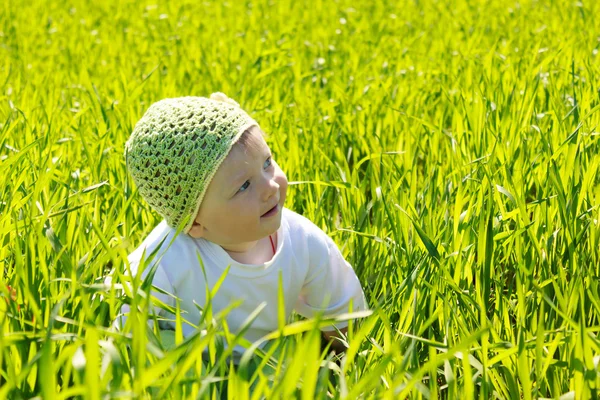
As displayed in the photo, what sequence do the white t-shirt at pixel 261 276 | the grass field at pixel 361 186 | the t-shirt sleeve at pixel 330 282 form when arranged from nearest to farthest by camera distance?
the grass field at pixel 361 186
the white t-shirt at pixel 261 276
the t-shirt sleeve at pixel 330 282

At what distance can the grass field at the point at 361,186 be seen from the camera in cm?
124

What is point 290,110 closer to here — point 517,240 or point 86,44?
point 517,240

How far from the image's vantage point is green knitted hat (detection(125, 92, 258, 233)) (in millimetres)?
1575

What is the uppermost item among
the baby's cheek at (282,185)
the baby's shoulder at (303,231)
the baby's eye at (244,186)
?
the baby's eye at (244,186)

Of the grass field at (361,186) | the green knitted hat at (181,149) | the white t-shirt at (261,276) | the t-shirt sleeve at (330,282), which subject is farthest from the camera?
the t-shirt sleeve at (330,282)

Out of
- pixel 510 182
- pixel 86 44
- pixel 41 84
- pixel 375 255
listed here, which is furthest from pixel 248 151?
pixel 86 44

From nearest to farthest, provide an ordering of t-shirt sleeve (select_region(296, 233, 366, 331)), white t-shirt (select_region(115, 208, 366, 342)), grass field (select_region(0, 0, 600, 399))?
1. grass field (select_region(0, 0, 600, 399))
2. white t-shirt (select_region(115, 208, 366, 342))
3. t-shirt sleeve (select_region(296, 233, 366, 331))

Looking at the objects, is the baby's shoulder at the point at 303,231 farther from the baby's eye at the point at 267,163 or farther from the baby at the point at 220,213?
the baby's eye at the point at 267,163

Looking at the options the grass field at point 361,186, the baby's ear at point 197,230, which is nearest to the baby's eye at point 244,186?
the baby's ear at point 197,230

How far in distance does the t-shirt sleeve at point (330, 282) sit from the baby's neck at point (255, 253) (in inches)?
3.6

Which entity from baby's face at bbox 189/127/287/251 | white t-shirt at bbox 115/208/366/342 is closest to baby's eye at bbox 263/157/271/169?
baby's face at bbox 189/127/287/251

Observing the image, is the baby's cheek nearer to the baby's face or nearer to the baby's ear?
the baby's face

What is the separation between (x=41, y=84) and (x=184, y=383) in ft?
8.11

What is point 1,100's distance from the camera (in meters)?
2.90
